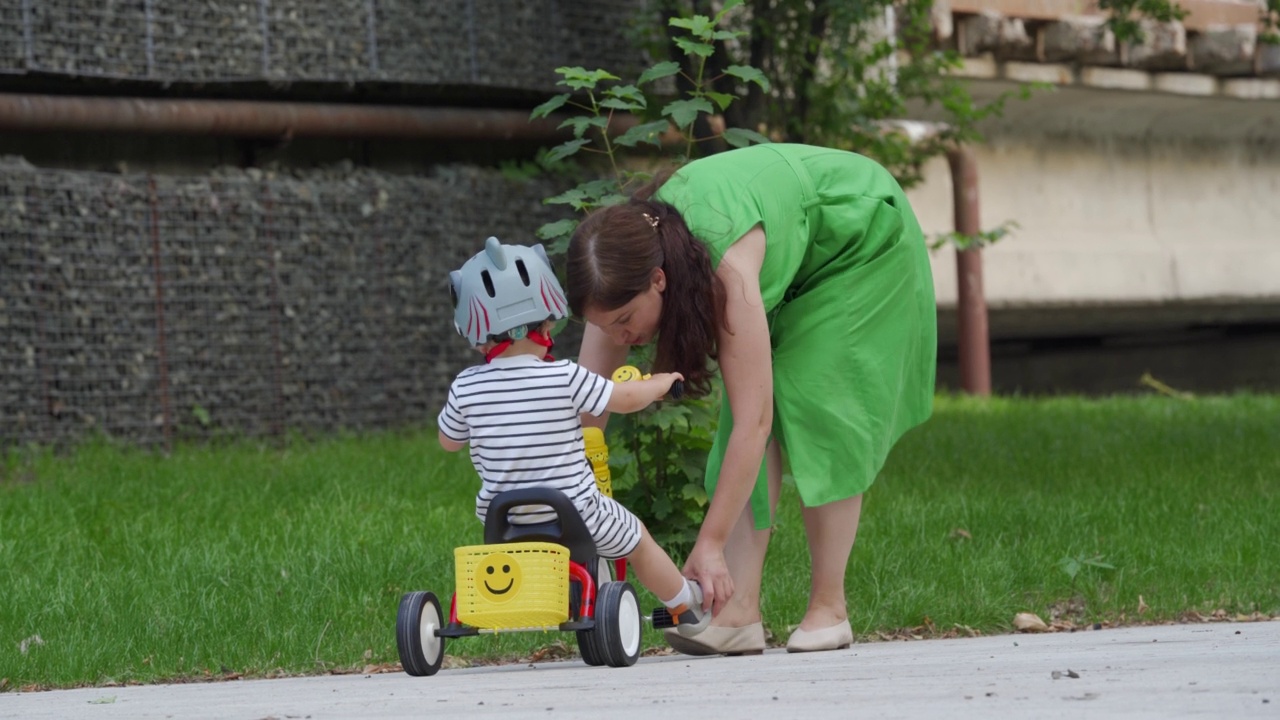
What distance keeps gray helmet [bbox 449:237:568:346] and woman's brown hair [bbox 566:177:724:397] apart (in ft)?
0.24

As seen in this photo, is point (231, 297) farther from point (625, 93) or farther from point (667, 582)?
point (667, 582)

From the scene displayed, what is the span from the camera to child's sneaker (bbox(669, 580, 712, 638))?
12.6ft

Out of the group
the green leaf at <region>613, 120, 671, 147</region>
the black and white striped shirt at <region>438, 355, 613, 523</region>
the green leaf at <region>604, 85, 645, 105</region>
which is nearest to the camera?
the black and white striped shirt at <region>438, 355, 613, 523</region>

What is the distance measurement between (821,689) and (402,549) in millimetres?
3007

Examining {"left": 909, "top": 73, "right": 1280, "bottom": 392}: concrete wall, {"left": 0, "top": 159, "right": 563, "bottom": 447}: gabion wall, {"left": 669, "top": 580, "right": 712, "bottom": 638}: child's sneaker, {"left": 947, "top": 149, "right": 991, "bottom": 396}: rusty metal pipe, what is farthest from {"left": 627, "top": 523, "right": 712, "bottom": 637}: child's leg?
{"left": 909, "top": 73, "right": 1280, "bottom": 392}: concrete wall

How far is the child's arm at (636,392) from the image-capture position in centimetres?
355

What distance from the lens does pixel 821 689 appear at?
115 inches

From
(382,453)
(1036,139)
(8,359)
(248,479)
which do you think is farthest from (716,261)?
(1036,139)

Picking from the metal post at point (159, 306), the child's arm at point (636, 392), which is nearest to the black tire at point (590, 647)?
the child's arm at point (636, 392)

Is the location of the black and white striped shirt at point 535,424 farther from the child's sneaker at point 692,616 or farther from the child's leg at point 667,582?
the child's sneaker at point 692,616

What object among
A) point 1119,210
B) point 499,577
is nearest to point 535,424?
point 499,577

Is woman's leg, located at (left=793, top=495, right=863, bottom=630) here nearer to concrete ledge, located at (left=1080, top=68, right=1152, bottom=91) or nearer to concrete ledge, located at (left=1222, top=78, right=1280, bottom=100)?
concrete ledge, located at (left=1080, top=68, right=1152, bottom=91)

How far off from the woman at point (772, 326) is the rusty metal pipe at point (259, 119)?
238 inches

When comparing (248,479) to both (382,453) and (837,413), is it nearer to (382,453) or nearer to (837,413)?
(382,453)
